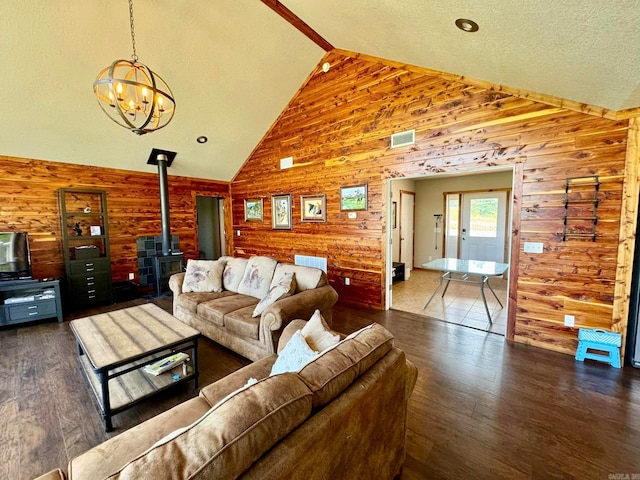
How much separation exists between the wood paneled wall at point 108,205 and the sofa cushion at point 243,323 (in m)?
3.86

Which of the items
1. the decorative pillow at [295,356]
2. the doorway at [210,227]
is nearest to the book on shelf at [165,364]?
the decorative pillow at [295,356]

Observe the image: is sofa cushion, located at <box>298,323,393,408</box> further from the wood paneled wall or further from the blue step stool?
the wood paneled wall

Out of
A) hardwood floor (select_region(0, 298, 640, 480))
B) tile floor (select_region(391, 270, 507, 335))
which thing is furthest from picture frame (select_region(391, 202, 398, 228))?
hardwood floor (select_region(0, 298, 640, 480))

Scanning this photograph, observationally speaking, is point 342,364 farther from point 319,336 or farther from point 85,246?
point 85,246

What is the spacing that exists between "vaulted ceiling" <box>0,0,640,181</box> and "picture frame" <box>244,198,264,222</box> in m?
1.43

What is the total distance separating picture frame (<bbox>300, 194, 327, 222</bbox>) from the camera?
499 cm

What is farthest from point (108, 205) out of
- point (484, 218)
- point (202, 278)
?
point (484, 218)

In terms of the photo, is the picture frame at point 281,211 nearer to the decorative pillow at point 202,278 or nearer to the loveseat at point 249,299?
the loveseat at point 249,299

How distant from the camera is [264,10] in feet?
11.3

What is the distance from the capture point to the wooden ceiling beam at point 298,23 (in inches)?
135

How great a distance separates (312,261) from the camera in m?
5.26

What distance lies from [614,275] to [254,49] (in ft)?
16.6

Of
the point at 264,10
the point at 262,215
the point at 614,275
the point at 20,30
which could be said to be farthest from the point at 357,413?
the point at 262,215

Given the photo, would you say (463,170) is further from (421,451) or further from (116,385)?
(116,385)
